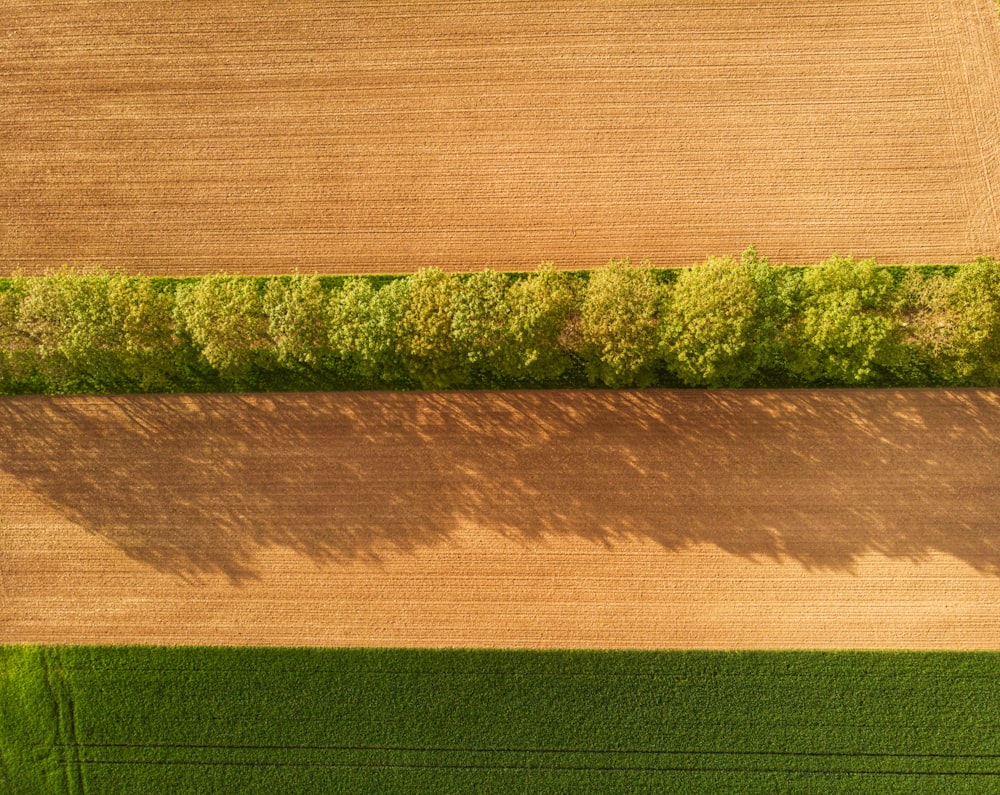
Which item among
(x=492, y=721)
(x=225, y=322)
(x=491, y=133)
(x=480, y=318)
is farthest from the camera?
(x=491, y=133)

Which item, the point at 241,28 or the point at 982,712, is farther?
the point at 241,28

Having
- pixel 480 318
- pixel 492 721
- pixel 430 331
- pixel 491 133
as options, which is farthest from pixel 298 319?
pixel 492 721

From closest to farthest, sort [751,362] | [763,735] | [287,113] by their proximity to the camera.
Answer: [751,362] → [763,735] → [287,113]

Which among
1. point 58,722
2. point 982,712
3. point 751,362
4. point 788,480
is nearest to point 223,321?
point 58,722

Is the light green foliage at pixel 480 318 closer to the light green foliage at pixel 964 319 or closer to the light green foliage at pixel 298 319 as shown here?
the light green foliage at pixel 298 319

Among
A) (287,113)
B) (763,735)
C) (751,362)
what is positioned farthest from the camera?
(287,113)

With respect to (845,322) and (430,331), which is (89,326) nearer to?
(430,331)

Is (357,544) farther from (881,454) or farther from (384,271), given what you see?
(881,454)
